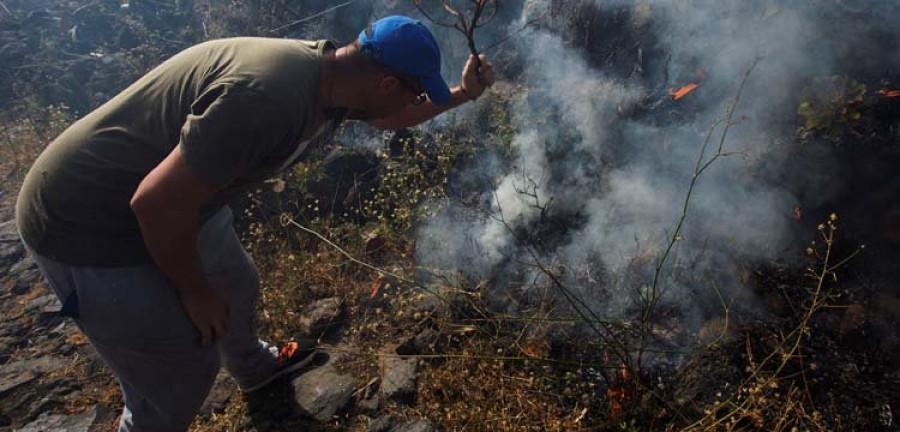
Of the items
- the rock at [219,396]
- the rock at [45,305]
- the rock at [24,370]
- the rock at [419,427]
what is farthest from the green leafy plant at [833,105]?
the rock at [45,305]

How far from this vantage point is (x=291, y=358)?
→ 3.04 m

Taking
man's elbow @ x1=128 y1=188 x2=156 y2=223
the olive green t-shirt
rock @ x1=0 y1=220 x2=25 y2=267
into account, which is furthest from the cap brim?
rock @ x1=0 y1=220 x2=25 y2=267

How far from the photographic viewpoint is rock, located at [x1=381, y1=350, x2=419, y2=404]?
275cm

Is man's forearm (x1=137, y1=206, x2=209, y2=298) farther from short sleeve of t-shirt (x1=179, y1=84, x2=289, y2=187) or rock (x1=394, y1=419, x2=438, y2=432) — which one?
rock (x1=394, y1=419, x2=438, y2=432)

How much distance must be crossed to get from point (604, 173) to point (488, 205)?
0.94 meters

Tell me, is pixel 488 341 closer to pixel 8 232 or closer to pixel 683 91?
pixel 683 91

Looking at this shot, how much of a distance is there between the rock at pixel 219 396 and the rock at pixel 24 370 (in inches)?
50.9

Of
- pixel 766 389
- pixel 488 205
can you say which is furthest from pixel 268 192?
pixel 766 389

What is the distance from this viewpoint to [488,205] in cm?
397

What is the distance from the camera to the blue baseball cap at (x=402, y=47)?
1775mm

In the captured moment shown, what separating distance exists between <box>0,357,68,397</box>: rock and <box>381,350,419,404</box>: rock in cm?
235

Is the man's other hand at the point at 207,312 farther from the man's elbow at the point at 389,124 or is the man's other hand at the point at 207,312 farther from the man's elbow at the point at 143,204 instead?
the man's elbow at the point at 389,124

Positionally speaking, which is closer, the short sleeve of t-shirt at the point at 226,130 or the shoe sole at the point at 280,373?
the short sleeve of t-shirt at the point at 226,130

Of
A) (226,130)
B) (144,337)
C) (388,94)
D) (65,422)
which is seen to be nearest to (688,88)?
(388,94)
